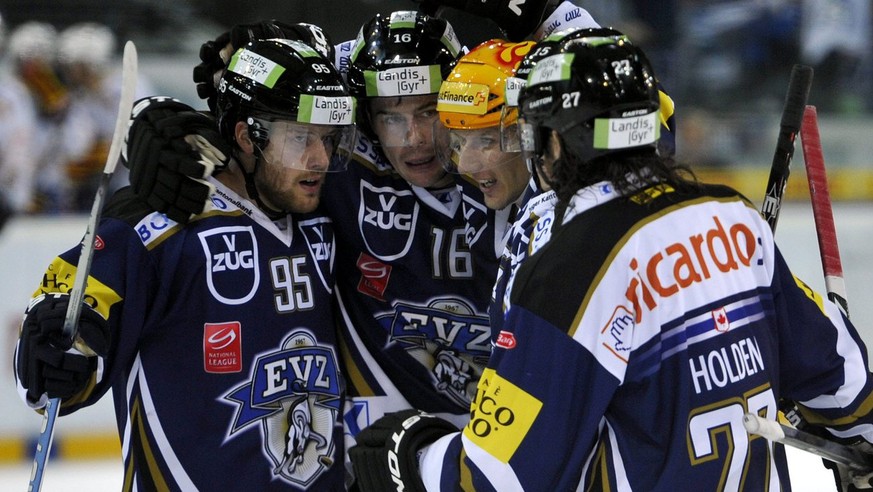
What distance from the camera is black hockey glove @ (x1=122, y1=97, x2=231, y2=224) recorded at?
2.19 meters

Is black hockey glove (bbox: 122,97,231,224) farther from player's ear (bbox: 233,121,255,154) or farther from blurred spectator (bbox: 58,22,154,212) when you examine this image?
blurred spectator (bbox: 58,22,154,212)

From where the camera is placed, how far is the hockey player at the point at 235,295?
2244 millimetres

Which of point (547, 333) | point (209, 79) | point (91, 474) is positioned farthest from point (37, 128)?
point (547, 333)

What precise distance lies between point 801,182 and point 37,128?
12.8 feet

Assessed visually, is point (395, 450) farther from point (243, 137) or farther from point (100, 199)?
point (243, 137)

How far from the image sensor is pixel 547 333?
5.47ft

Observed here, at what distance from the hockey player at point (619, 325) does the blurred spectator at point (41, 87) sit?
4.08m

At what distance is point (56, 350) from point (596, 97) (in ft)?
3.53

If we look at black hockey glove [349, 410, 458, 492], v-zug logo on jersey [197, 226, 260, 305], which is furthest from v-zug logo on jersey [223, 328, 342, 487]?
black hockey glove [349, 410, 458, 492]

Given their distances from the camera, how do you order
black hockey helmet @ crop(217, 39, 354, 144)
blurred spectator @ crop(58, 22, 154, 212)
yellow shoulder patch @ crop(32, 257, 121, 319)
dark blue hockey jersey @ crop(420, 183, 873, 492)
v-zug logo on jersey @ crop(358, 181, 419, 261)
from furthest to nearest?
blurred spectator @ crop(58, 22, 154, 212)
v-zug logo on jersey @ crop(358, 181, 419, 261)
black hockey helmet @ crop(217, 39, 354, 144)
yellow shoulder patch @ crop(32, 257, 121, 319)
dark blue hockey jersey @ crop(420, 183, 873, 492)

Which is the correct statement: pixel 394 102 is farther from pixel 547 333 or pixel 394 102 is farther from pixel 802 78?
pixel 547 333

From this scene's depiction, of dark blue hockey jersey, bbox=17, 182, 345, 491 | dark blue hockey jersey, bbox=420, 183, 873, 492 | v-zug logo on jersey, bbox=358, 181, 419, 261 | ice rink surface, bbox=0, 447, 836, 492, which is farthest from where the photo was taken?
ice rink surface, bbox=0, 447, 836, 492

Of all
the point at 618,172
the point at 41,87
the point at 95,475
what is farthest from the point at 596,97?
the point at 41,87

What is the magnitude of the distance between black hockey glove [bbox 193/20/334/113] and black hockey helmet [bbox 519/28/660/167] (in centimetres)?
92
